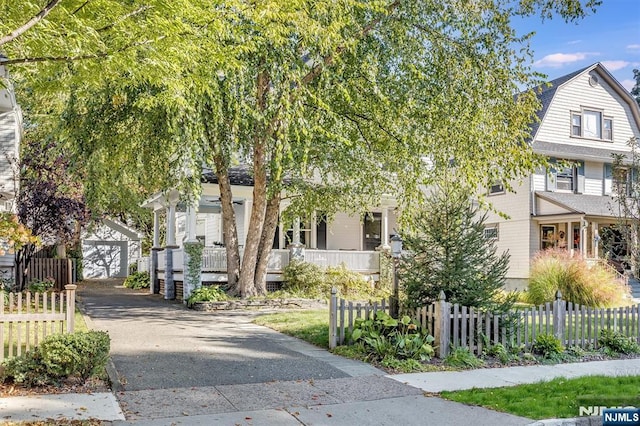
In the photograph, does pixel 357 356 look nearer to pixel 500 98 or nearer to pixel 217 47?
pixel 217 47

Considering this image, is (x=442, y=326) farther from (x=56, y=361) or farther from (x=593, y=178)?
(x=593, y=178)

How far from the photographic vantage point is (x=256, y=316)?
1538 cm

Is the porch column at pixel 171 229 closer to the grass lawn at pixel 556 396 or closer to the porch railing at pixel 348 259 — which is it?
the porch railing at pixel 348 259

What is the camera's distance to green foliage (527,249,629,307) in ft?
53.9

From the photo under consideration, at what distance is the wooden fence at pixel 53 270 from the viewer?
19625 millimetres

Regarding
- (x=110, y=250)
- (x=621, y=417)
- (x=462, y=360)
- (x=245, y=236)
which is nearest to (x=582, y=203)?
(x=245, y=236)

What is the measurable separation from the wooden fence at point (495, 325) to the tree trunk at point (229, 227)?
25.0ft

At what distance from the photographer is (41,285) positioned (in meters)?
17.9

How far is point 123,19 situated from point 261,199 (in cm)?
1067

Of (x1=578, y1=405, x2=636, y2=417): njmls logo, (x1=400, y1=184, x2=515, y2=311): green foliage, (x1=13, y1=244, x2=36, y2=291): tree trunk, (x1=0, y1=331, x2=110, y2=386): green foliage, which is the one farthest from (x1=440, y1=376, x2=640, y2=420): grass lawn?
(x1=13, y1=244, x2=36, y2=291): tree trunk

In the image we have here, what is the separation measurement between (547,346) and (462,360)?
1.89 m

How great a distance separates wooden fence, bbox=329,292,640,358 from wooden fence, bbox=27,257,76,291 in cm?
1255

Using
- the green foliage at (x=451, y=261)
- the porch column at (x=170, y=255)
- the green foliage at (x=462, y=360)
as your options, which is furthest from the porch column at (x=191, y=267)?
the green foliage at (x=462, y=360)

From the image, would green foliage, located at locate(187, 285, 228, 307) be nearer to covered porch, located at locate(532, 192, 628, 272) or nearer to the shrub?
the shrub
